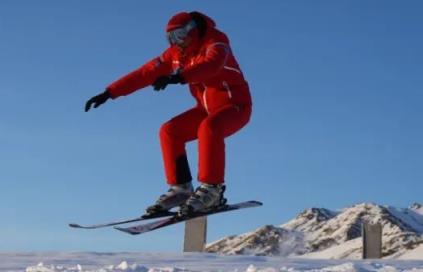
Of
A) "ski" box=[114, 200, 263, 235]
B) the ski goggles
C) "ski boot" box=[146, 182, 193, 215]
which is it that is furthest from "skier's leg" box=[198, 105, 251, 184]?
the ski goggles

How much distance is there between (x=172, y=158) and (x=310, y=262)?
192 centimetres

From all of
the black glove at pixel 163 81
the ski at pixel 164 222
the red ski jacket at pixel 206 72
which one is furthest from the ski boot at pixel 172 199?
the black glove at pixel 163 81

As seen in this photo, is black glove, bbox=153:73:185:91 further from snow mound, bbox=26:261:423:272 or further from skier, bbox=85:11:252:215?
snow mound, bbox=26:261:423:272

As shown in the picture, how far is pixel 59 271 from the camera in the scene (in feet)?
19.9

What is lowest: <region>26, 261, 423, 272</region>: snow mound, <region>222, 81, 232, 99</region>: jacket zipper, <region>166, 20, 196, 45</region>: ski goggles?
<region>26, 261, 423, 272</region>: snow mound

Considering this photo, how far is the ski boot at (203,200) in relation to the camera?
796 cm

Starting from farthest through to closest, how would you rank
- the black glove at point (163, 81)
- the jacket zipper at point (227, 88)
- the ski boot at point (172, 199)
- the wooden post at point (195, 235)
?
the wooden post at point (195, 235) → the ski boot at point (172, 199) → the jacket zipper at point (227, 88) → the black glove at point (163, 81)

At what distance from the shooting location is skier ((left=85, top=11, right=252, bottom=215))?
7.87 m

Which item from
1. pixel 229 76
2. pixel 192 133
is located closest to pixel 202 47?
pixel 229 76

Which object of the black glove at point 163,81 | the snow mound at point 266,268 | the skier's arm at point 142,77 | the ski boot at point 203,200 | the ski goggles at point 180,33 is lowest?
the snow mound at point 266,268

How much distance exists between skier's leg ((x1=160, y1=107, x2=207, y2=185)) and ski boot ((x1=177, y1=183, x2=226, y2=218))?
0.46 m

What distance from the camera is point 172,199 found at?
27.6 feet

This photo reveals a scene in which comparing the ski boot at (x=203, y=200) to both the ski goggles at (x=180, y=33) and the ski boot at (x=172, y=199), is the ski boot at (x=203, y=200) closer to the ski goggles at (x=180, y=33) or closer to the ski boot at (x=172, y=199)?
the ski boot at (x=172, y=199)

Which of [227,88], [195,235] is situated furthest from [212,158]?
[195,235]
